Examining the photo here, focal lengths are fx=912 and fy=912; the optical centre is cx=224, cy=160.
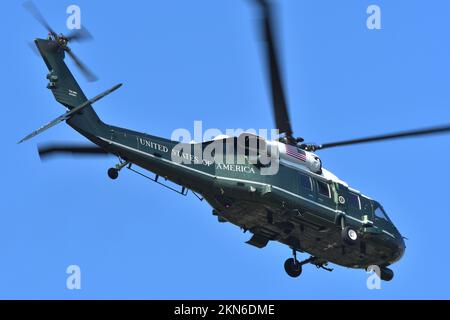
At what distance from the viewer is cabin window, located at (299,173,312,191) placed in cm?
2864


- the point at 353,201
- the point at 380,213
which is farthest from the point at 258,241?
the point at 380,213

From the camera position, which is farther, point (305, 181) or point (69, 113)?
point (305, 181)

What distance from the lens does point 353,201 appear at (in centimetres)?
3022

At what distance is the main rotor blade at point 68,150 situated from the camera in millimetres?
27234

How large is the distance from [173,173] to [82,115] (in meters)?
3.17

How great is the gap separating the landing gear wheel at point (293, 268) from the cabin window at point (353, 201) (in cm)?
262

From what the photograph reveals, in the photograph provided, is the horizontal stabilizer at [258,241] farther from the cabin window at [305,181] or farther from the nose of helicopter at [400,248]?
the nose of helicopter at [400,248]

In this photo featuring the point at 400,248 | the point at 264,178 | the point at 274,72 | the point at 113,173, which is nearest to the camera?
the point at 274,72

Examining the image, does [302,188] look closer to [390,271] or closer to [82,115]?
[390,271]

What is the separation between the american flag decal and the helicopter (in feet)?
0.10

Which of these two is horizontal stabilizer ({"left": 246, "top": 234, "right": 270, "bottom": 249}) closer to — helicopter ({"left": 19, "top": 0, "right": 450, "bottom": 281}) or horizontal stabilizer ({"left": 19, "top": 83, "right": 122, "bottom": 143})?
helicopter ({"left": 19, "top": 0, "right": 450, "bottom": 281})

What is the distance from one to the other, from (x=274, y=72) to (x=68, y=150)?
7.29 metres

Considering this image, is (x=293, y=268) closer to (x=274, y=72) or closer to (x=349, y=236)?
(x=349, y=236)

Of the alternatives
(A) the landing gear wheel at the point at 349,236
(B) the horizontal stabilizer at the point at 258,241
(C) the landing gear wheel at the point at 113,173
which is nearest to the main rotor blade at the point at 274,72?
(B) the horizontal stabilizer at the point at 258,241
